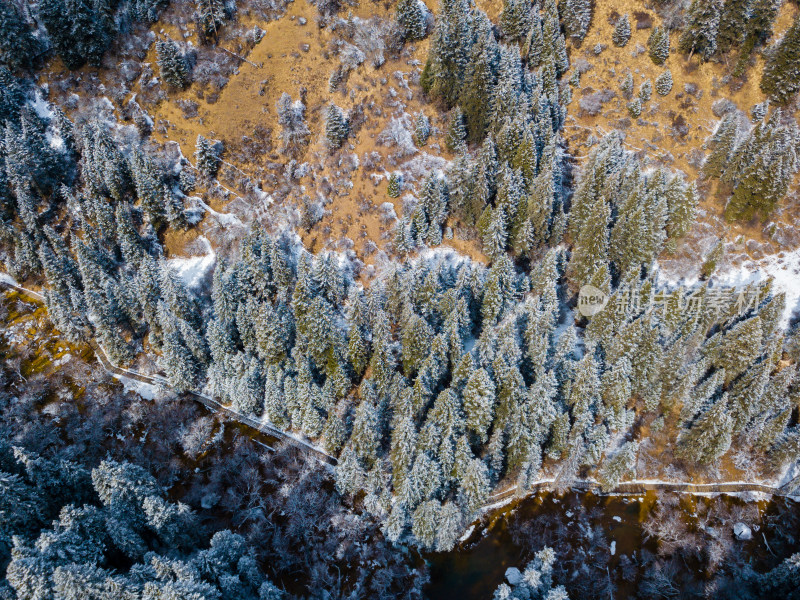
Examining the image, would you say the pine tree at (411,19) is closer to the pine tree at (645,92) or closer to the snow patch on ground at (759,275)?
the pine tree at (645,92)

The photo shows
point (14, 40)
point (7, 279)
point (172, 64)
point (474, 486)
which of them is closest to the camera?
point (474, 486)

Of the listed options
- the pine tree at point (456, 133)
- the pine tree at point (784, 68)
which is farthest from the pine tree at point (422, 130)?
the pine tree at point (784, 68)

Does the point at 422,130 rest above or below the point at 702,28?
below

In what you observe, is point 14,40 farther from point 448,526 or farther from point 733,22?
point 733,22

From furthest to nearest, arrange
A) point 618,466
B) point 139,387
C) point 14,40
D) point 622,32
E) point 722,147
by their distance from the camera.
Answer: point 14,40
point 622,32
point 722,147
point 139,387
point 618,466

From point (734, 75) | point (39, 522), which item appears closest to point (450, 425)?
point (39, 522)

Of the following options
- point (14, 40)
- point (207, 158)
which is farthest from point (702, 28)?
point (14, 40)
